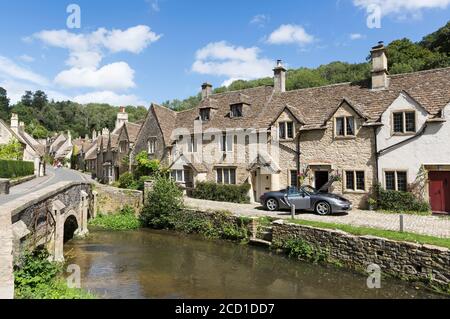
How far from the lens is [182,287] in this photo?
1206 centimetres

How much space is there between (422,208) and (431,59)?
112 ft

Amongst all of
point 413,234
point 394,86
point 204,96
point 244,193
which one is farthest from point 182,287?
point 204,96

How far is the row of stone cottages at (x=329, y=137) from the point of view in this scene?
19.0 meters

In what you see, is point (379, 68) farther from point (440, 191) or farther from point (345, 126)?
point (440, 191)

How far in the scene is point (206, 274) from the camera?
1358cm

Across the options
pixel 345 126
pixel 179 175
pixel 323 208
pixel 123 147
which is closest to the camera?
A: pixel 323 208

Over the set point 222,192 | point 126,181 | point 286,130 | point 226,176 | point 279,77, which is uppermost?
point 279,77

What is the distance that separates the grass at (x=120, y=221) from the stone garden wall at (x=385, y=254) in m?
12.4

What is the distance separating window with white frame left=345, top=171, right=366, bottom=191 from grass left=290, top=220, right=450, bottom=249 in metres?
6.60

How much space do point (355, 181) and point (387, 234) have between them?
319 inches

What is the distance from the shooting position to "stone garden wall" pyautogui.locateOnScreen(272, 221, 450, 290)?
11281 mm

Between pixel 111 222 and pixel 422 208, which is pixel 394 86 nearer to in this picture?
pixel 422 208

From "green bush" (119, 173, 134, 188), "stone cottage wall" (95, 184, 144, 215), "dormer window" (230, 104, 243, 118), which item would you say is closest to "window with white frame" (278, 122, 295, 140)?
"dormer window" (230, 104, 243, 118)

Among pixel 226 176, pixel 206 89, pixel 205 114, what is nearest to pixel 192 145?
pixel 205 114
